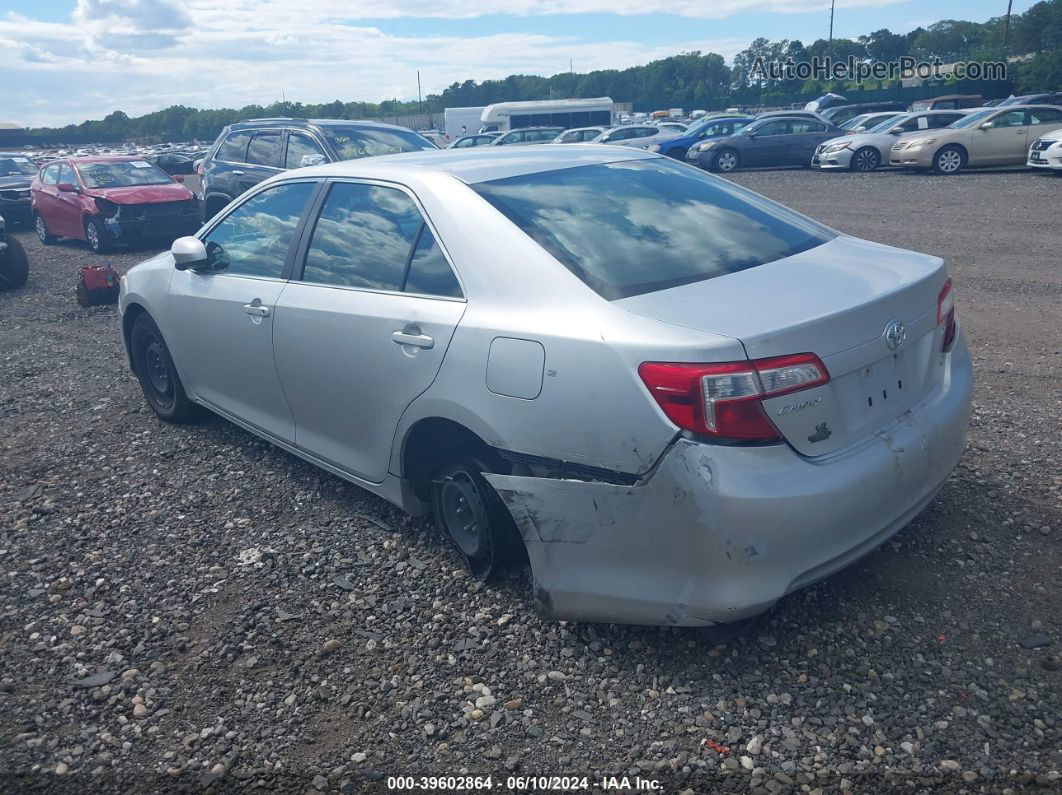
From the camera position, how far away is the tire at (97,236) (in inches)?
535

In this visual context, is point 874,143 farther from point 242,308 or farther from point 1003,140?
point 242,308

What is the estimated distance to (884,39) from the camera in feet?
307

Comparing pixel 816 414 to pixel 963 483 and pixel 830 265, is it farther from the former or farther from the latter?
pixel 963 483

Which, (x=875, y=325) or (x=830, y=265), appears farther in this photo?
(x=830, y=265)

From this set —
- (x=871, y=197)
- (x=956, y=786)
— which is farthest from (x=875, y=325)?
(x=871, y=197)

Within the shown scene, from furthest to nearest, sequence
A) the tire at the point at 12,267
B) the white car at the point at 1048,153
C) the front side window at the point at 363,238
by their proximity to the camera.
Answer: the white car at the point at 1048,153
the tire at the point at 12,267
the front side window at the point at 363,238

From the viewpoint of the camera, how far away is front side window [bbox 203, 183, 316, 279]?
4.30 m

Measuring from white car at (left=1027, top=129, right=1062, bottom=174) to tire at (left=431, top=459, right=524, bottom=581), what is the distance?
16764 mm

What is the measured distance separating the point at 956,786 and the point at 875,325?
1365 mm

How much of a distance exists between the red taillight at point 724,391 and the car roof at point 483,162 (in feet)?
4.71

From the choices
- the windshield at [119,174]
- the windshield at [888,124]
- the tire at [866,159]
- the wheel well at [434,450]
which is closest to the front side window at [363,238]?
the wheel well at [434,450]

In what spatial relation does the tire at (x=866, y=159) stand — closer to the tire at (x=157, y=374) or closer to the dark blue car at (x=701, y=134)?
the dark blue car at (x=701, y=134)

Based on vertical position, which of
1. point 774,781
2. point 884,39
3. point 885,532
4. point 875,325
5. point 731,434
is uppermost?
point 884,39

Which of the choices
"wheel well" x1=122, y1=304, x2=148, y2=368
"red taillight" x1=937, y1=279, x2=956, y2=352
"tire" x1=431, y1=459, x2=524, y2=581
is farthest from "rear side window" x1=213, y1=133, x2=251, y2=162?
"red taillight" x1=937, y1=279, x2=956, y2=352
